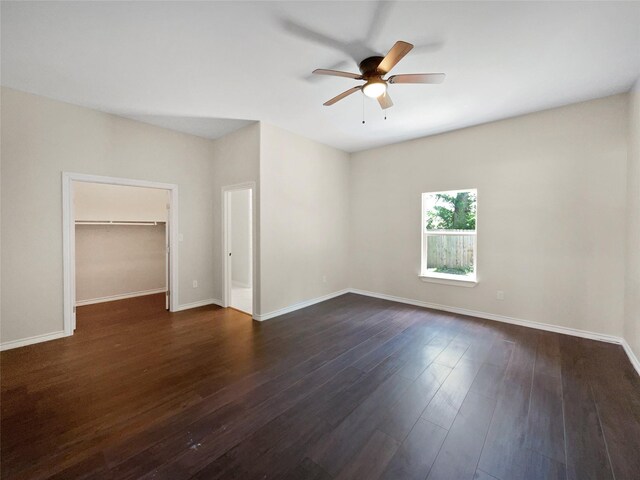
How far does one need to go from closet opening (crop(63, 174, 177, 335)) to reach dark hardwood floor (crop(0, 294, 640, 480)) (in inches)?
44.1

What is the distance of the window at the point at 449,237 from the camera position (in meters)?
4.18

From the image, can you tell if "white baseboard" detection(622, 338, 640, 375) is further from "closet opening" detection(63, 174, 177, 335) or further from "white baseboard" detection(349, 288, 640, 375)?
"closet opening" detection(63, 174, 177, 335)

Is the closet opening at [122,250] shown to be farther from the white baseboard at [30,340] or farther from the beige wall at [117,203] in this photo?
the white baseboard at [30,340]

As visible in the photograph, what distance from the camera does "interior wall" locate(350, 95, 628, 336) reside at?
3.13 meters

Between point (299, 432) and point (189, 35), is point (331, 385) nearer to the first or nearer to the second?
point (299, 432)

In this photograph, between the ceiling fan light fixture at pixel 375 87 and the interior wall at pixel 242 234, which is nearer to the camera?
the ceiling fan light fixture at pixel 375 87

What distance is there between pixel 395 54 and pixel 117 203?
5.39 meters

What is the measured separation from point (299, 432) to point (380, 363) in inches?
46.2

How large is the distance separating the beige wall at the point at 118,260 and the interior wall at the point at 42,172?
178cm

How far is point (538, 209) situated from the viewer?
3549 millimetres

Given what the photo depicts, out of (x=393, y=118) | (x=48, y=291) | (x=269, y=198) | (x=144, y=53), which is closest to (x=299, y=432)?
→ (x=269, y=198)

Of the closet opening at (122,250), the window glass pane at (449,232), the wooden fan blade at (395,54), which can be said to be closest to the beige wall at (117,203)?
the closet opening at (122,250)

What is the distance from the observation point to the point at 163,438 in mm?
1727

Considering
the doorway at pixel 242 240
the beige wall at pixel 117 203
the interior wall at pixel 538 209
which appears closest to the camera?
the interior wall at pixel 538 209
